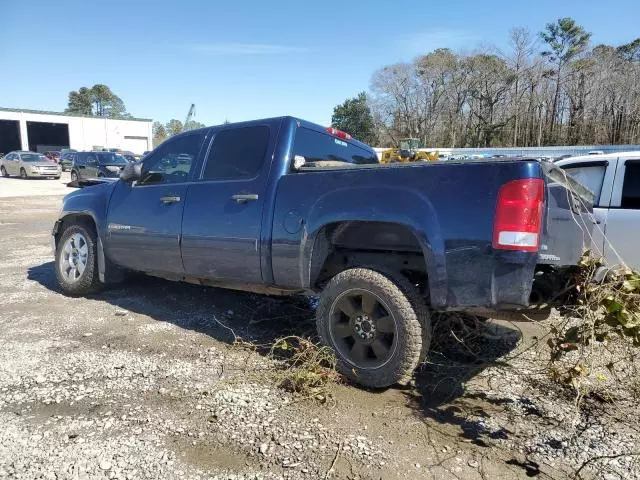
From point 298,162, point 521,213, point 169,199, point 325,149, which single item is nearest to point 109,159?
point 169,199

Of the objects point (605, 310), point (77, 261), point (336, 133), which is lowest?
point (77, 261)

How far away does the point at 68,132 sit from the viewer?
6072 centimetres

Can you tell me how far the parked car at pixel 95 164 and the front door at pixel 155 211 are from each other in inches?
840

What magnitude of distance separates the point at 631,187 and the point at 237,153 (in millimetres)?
4466

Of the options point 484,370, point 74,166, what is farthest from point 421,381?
point 74,166

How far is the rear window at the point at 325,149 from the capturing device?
4.07m

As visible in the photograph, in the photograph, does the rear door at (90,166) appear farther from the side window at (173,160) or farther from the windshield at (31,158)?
the side window at (173,160)

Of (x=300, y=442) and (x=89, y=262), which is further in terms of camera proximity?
(x=89, y=262)

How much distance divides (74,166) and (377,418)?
28445mm

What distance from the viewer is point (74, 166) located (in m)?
26.8

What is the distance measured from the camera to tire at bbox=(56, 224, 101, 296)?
5.31 metres

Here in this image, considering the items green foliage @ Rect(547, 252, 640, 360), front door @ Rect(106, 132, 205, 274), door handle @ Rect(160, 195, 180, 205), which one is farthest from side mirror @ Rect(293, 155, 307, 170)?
green foliage @ Rect(547, 252, 640, 360)

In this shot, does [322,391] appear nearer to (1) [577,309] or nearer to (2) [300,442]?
(2) [300,442]

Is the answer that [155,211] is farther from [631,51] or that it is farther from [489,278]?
[631,51]
